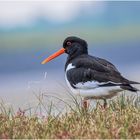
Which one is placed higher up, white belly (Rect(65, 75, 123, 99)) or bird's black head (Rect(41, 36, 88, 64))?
bird's black head (Rect(41, 36, 88, 64))

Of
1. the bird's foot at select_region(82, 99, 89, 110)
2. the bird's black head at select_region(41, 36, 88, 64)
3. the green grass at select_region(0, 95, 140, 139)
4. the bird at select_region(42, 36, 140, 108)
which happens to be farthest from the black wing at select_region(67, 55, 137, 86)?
the green grass at select_region(0, 95, 140, 139)

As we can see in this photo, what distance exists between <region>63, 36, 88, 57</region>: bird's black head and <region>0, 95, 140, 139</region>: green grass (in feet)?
7.74

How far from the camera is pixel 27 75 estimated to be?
102 feet

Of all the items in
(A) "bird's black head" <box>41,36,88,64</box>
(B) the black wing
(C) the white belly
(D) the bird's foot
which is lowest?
(D) the bird's foot

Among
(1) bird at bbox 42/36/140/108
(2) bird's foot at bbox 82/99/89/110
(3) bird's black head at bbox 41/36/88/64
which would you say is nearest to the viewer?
(2) bird's foot at bbox 82/99/89/110

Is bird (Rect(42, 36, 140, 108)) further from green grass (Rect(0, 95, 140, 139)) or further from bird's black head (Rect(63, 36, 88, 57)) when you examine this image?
green grass (Rect(0, 95, 140, 139))

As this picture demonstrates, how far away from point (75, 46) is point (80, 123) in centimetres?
364

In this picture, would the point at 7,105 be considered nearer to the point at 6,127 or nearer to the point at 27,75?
the point at 6,127

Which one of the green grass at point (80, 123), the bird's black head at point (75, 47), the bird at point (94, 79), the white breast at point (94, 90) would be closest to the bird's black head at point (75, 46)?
the bird's black head at point (75, 47)

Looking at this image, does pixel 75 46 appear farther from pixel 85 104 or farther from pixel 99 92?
pixel 85 104

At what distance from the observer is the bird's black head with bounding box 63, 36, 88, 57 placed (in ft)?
43.7

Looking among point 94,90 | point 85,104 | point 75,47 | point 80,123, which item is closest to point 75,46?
point 75,47

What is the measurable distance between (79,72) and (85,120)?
7.97ft

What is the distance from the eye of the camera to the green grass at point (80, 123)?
30.7 ft
